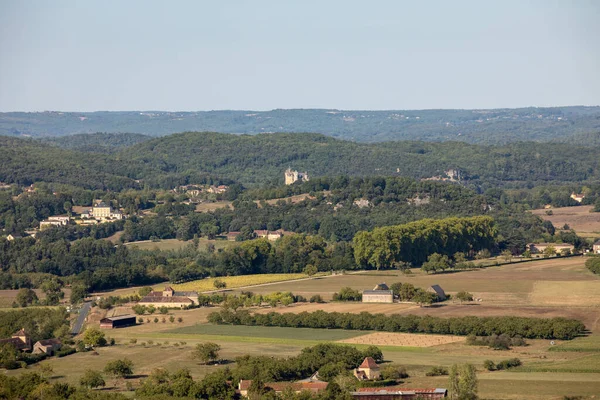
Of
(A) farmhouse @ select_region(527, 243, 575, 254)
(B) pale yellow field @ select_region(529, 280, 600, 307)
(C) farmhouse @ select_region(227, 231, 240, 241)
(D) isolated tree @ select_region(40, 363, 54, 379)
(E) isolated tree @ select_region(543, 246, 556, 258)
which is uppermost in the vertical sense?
(D) isolated tree @ select_region(40, 363, 54, 379)

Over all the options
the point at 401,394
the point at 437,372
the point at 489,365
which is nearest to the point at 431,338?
the point at 489,365

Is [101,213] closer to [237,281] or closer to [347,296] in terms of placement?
[237,281]

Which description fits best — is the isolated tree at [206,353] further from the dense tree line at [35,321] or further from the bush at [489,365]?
the bush at [489,365]

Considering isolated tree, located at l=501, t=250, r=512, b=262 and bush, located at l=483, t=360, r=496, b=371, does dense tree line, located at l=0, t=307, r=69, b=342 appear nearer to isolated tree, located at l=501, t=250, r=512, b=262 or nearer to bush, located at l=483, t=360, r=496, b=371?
bush, located at l=483, t=360, r=496, b=371

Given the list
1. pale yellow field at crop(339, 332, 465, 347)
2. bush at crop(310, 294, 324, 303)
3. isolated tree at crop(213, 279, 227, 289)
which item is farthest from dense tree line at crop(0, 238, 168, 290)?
pale yellow field at crop(339, 332, 465, 347)

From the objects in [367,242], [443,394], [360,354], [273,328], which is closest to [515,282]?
[367,242]

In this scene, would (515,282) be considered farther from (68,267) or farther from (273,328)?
(68,267)

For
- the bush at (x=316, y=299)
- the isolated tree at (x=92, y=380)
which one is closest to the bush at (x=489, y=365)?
the isolated tree at (x=92, y=380)
